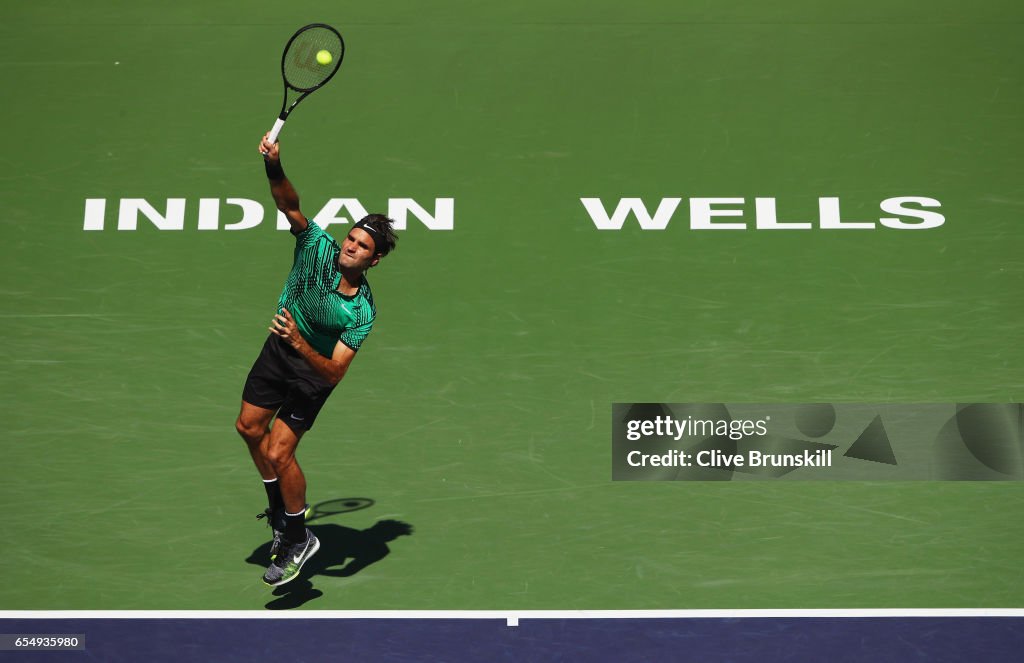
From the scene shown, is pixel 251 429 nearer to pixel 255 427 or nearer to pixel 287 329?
pixel 255 427

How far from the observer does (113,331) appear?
34.5 feet

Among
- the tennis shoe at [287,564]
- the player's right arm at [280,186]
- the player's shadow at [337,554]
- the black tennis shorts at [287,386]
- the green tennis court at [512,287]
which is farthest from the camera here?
the green tennis court at [512,287]

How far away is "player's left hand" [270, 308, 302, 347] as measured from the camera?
333 inches

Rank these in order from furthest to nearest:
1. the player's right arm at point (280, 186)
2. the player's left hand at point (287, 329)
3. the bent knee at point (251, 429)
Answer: the bent knee at point (251, 429) < the player's left hand at point (287, 329) < the player's right arm at point (280, 186)

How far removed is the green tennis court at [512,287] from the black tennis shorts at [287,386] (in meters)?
1.08

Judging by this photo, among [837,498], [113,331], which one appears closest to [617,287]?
[837,498]

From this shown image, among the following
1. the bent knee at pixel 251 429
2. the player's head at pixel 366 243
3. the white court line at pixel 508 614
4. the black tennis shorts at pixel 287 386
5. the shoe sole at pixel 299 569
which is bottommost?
the white court line at pixel 508 614

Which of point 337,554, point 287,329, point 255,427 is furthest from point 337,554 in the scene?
point 287,329

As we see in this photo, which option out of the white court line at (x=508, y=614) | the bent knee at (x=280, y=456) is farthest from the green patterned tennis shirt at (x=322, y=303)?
the white court line at (x=508, y=614)

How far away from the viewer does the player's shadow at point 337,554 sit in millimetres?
9375

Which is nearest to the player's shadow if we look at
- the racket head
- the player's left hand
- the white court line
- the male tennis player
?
the white court line

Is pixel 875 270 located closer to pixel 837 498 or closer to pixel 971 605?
pixel 837 498

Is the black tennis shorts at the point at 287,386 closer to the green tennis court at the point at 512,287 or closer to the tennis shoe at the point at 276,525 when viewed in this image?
the tennis shoe at the point at 276,525

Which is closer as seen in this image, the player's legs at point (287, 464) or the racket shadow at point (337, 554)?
the player's legs at point (287, 464)
